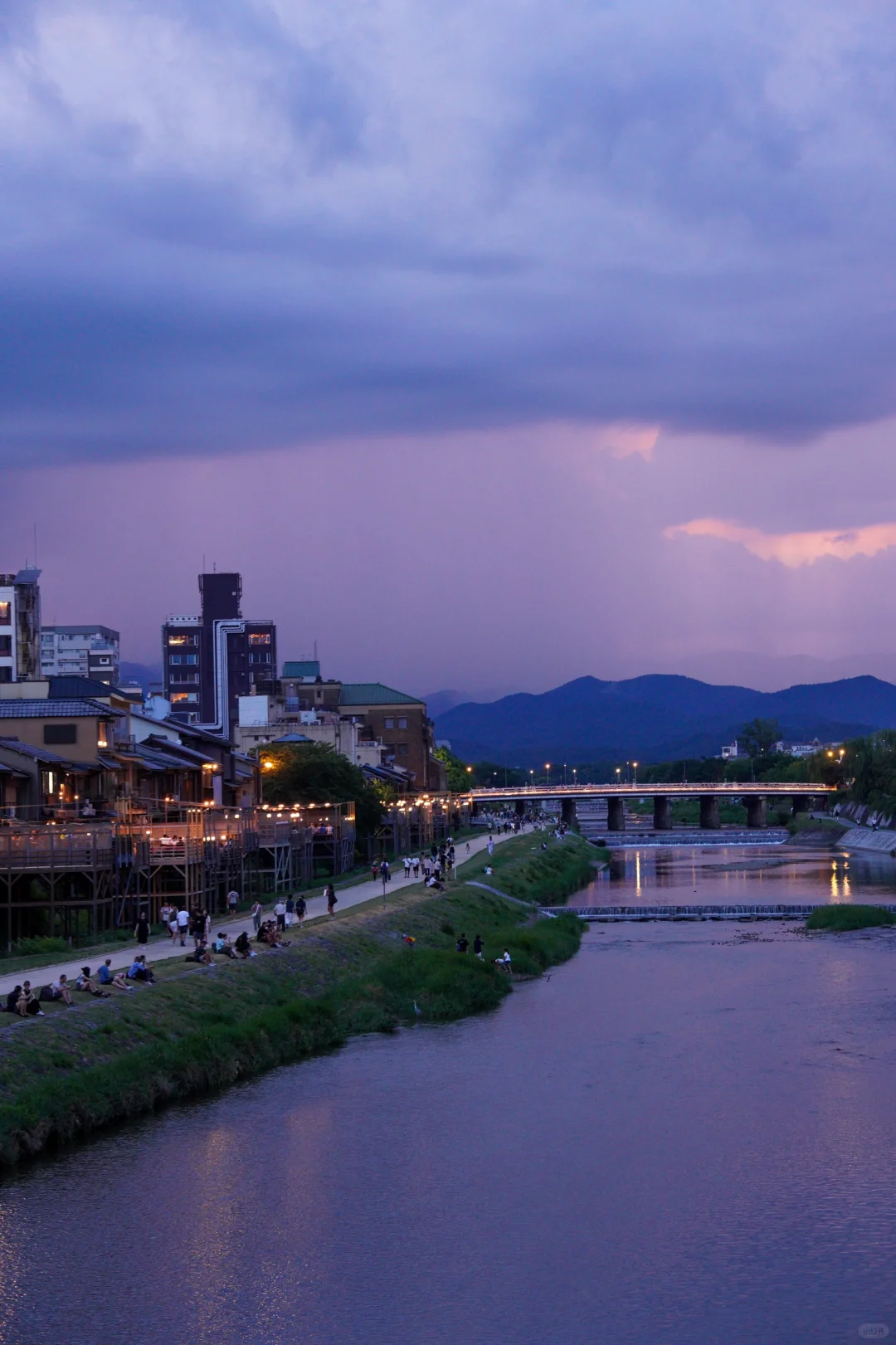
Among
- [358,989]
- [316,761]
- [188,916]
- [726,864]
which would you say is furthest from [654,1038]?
[726,864]

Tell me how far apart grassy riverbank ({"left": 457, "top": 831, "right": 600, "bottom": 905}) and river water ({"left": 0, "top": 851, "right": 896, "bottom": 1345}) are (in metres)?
41.1

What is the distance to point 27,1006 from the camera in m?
31.8

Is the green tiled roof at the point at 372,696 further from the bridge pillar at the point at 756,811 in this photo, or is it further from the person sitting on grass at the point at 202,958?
the person sitting on grass at the point at 202,958

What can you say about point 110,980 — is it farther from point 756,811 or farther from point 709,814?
point 756,811

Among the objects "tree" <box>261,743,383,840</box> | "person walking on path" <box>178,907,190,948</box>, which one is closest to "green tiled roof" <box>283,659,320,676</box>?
"tree" <box>261,743,383,840</box>

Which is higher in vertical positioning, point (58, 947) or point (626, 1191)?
point (58, 947)

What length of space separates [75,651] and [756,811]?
88688 millimetres

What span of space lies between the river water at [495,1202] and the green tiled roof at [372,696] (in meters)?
120

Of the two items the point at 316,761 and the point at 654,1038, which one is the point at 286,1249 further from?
the point at 316,761

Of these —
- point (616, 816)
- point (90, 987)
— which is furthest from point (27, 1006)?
point (616, 816)

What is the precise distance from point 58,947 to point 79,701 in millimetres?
17805

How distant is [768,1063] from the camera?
120 ft

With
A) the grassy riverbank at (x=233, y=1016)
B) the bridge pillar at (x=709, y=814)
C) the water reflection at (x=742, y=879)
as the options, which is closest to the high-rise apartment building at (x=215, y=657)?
the bridge pillar at (x=709, y=814)

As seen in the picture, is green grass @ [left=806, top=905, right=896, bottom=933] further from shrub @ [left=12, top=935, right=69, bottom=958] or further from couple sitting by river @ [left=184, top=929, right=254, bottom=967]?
shrub @ [left=12, top=935, right=69, bottom=958]
